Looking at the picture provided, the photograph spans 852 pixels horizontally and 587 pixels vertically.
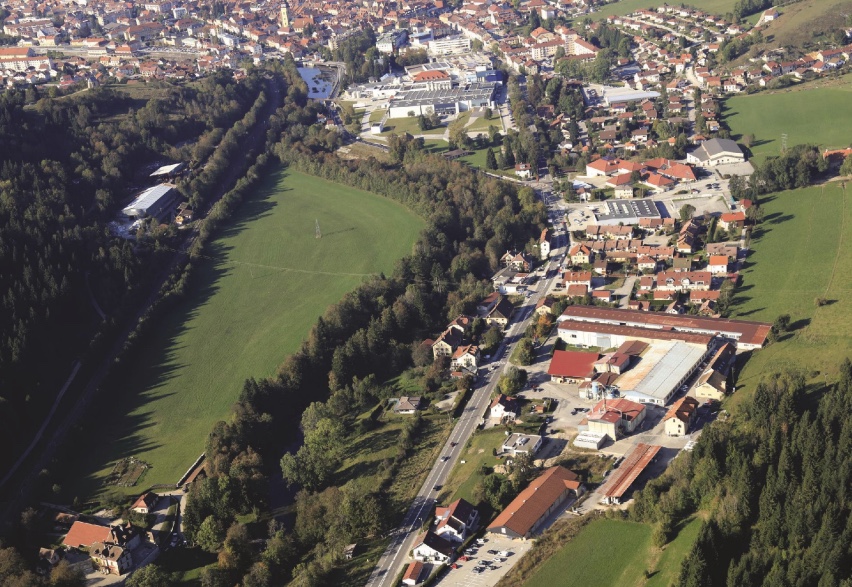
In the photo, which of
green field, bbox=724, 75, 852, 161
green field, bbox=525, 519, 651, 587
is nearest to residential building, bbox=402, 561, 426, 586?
green field, bbox=525, 519, 651, 587

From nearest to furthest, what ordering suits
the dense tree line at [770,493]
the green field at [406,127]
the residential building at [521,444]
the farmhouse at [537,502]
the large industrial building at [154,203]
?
the dense tree line at [770,493]
the farmhouse at [537,502]
the residential building at [521,444]
the large industrial building at [154,203]
the green field at [406,127]

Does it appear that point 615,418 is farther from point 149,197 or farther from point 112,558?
point 149,197

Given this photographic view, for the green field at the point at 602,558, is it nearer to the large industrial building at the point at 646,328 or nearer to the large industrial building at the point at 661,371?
the large industrial building at the point at 661,371

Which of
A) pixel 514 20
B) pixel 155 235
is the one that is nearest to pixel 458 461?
pixel 155 235

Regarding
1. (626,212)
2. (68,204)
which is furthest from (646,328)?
(68,204)

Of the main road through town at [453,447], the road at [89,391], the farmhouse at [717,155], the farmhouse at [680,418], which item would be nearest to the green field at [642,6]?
the farmhouse at [717,155]

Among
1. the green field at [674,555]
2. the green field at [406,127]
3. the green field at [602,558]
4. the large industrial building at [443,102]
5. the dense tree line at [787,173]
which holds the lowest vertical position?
the green field at [602,558]

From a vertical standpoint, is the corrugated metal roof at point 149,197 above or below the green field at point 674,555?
above
